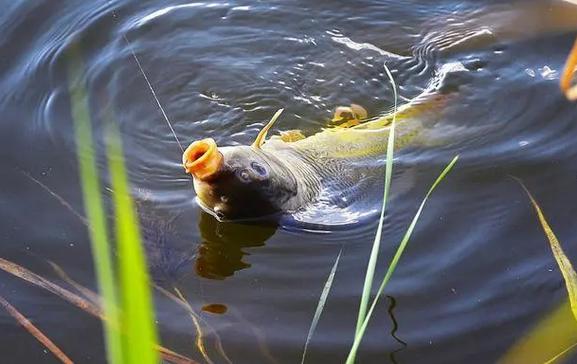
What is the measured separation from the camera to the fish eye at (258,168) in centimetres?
348

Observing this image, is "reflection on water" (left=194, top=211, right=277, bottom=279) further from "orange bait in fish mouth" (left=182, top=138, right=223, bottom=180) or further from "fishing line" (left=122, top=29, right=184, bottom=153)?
"fishing line" (left=122, top=29, right=184, bottom=153)

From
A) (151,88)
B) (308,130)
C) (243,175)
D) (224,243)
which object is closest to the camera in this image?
(243,175)

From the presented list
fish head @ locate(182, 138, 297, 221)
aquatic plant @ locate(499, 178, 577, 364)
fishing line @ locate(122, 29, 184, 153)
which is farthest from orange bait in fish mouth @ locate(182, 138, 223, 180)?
aquatic plant @ locate(499, 178, 577, 364)

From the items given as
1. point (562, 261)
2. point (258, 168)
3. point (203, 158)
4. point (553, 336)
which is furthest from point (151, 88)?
point (553, 336)

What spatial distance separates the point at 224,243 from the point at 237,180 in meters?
0.39

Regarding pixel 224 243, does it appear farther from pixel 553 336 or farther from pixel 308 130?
pixel 553 336

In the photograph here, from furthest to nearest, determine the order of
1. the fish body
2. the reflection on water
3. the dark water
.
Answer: the reflection on water → the fish body → the dark water

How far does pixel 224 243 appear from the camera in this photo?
371 centimetres

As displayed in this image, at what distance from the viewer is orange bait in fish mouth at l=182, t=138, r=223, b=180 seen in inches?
128

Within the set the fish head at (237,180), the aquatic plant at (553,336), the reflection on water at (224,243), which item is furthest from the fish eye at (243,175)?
the aquatic plant at (553,336)

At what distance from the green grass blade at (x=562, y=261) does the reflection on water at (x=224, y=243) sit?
1.09 m

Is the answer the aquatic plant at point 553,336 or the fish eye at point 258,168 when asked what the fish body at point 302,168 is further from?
the aquatic plant at point 553,336

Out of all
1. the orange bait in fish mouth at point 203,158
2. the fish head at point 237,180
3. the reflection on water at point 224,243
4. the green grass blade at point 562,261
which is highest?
the orange bait in fish mouth at point 203,158

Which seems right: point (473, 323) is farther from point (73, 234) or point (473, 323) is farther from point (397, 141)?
point (73, 234)
